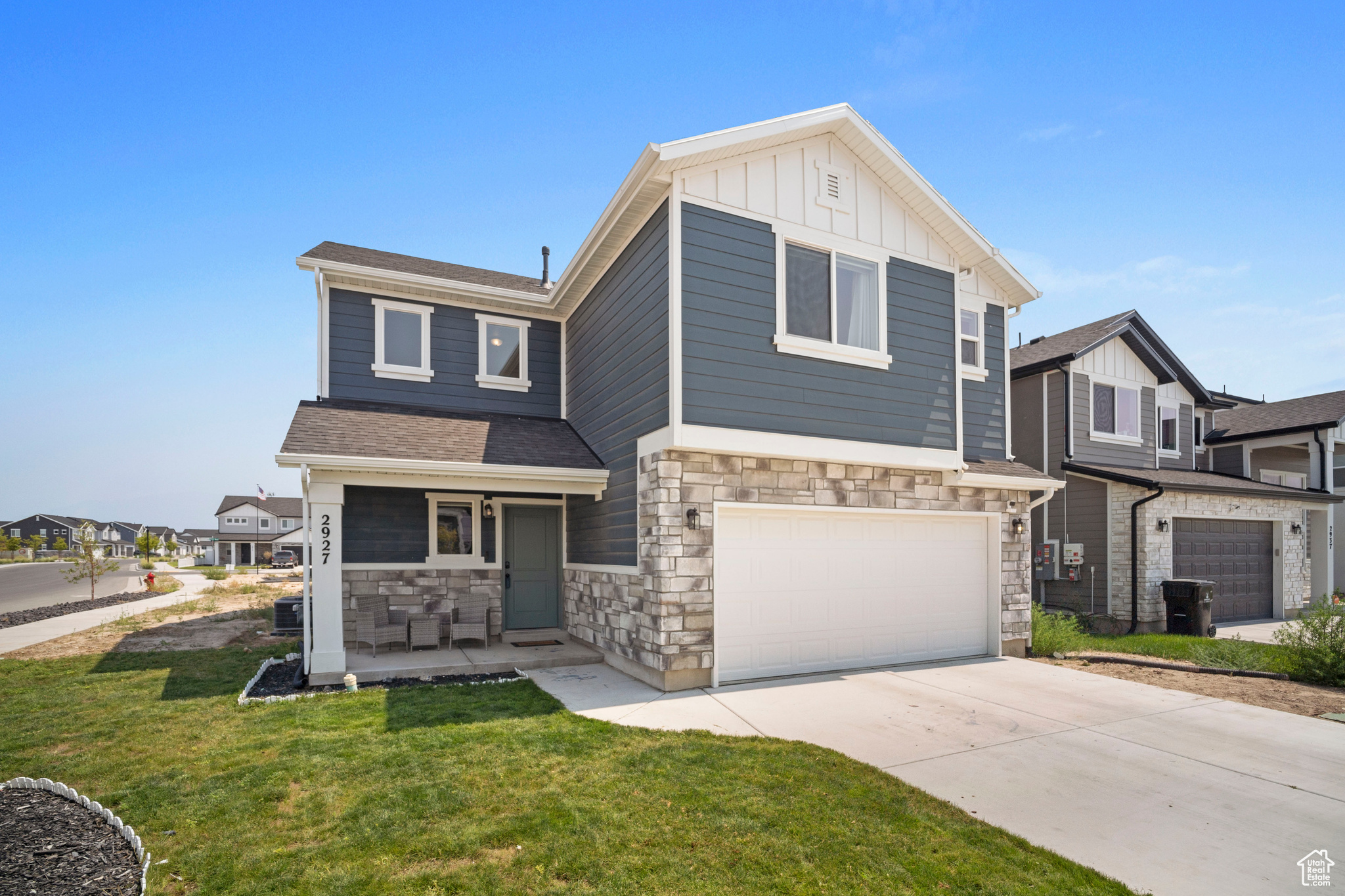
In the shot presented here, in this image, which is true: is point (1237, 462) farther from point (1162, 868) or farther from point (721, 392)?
point (1162, 868)

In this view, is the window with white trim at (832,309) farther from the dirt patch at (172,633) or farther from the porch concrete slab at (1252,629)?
the dirt patch at (172,633)

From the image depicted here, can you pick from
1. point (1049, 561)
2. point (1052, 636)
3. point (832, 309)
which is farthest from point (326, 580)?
point (1049, 561)

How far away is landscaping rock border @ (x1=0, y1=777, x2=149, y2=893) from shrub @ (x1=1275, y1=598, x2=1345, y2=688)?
11774 millimetres

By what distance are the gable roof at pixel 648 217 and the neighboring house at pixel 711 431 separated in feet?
0.14

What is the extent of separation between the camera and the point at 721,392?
7.55m

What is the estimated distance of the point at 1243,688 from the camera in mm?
7785

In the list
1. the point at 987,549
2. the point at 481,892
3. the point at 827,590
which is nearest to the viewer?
the point at 481,892

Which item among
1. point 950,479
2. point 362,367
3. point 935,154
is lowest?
point 950,479

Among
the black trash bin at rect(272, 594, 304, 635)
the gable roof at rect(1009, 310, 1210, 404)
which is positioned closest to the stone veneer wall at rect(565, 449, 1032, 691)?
the black trash bin at rect(272, 594, 304, 635)

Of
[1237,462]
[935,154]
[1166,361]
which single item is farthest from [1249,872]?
[1237,462]

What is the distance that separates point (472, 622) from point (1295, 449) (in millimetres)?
23759

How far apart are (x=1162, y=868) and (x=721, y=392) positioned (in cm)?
542

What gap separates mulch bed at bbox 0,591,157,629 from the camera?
14031mm

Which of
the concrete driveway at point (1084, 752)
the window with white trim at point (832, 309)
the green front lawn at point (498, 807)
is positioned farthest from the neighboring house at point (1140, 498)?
the green front lawn at point (498, 807)
